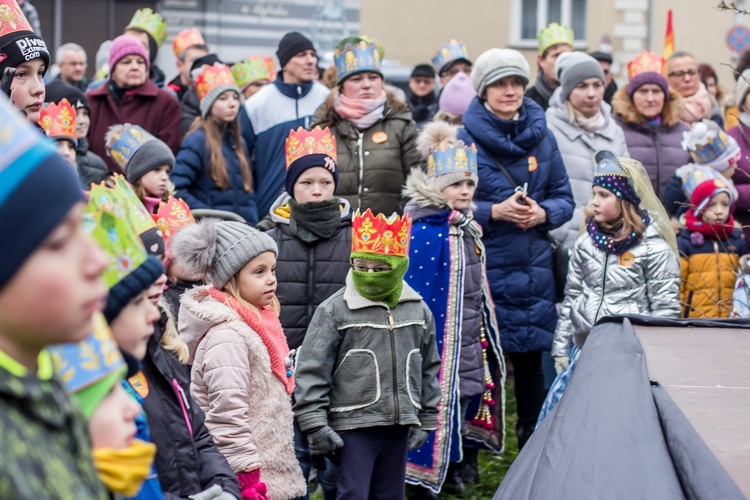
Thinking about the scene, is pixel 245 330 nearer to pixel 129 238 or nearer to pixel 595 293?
pixel 129 238

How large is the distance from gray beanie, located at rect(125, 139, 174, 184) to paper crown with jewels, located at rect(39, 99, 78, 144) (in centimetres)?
43

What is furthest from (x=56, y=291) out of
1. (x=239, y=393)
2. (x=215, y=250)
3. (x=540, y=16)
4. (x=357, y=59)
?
(x=540, y=16)

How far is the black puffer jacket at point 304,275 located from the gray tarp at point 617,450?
2.32 m

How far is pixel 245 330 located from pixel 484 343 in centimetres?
266

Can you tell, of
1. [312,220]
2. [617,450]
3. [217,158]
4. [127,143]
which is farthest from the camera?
[217,158]

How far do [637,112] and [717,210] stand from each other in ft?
4.19

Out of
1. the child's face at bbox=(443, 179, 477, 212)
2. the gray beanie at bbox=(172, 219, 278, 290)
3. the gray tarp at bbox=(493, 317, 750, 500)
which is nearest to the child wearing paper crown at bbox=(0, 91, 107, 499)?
the gray tarp at bbox=(493, 317, 750, 500)

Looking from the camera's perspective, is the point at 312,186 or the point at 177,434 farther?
the point at 312,186

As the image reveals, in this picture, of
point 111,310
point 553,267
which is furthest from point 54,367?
point 553,267

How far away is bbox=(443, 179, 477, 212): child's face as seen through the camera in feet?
23.2

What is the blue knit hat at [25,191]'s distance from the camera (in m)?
1.67

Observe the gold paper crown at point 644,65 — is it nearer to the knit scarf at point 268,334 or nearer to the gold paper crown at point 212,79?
the gold paper crown at point 212,79

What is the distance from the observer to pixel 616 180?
7.05 metres

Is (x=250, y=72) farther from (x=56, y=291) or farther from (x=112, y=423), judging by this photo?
(x=56, y=291)
